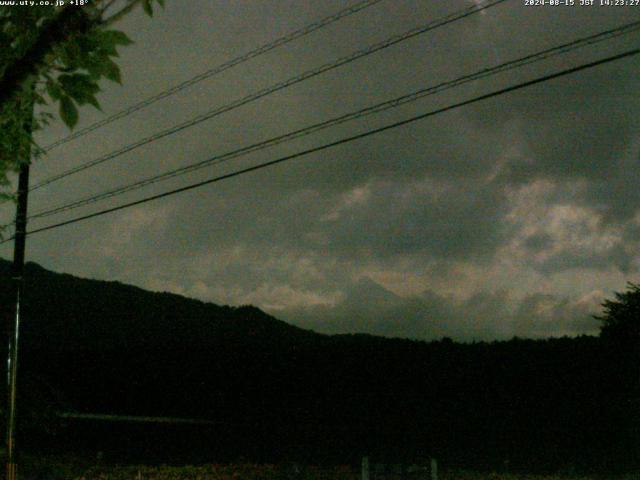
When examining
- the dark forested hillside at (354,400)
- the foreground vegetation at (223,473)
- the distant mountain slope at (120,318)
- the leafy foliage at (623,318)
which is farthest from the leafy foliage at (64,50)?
the distant mountain slope at (120,318)

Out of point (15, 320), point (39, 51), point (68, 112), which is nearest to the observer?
point (39, 51)

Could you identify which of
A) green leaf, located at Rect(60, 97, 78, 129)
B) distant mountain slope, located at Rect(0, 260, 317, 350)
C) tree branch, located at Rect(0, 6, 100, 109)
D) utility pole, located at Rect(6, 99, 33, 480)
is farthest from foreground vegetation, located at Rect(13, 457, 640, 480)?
distant mountain slope, located at Rect(0, 260, 317, 350)

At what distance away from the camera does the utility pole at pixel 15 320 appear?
39.0 feet

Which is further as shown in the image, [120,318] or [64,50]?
[120,318]

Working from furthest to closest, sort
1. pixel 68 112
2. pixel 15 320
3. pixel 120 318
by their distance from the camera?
pixel 120 318
pixel 15 320
pixel 68 112

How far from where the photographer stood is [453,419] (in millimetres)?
16078

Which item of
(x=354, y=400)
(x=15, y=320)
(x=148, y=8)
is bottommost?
(x=354, y=400)

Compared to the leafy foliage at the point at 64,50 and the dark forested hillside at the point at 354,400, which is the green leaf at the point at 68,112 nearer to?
the leafy foliage at the point at 64,50

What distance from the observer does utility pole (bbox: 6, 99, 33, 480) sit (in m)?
11.9

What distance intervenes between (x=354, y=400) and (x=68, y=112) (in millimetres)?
15144

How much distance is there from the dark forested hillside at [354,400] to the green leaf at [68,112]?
12.6 metres

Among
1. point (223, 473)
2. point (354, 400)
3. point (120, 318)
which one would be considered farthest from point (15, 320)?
point (120, 318)

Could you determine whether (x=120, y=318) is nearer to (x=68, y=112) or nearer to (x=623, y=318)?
(x=623, y=318)

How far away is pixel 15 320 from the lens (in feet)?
41.1
